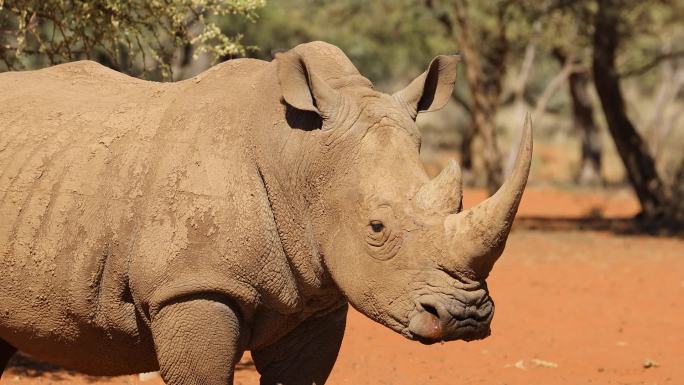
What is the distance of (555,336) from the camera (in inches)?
395

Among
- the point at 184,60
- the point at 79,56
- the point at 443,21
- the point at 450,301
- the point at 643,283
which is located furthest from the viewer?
the point at 184,60

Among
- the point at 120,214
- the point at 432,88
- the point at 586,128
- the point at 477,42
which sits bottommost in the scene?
the point at 586,128

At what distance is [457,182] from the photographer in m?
4.52

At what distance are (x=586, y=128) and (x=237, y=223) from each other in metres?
22.7

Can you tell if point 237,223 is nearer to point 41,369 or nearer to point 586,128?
point 41,369

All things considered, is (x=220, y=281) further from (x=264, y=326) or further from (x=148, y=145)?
(x=148, y=145)

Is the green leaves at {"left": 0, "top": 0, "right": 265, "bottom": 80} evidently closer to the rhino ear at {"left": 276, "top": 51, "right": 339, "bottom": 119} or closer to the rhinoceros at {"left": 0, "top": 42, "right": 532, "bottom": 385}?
the rhinoceros at {"left": 0, "top": 42, "right": 532, "bottom": 385}

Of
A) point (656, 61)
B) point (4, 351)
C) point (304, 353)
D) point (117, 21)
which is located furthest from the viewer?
point (656, 61)

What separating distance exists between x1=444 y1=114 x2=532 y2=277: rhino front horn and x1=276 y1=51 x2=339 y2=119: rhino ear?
719 mm

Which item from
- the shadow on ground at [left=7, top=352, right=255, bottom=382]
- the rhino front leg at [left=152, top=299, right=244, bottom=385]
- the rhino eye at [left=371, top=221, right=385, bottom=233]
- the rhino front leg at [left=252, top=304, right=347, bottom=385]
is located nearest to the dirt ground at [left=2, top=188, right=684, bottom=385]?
the shadow on ground at [left=7, top=352, right=255, bottom=382]

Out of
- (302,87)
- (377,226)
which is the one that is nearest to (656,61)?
(302,87)

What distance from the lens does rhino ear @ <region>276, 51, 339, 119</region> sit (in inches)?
187

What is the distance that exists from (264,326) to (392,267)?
2.21 feet

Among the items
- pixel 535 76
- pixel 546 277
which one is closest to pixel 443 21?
pixel 546 277
